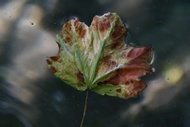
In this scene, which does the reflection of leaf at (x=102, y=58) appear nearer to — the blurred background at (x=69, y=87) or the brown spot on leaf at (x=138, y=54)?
the brown spot on leaf at (x=138, y=54)

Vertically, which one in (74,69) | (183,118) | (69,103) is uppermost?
(74,69)

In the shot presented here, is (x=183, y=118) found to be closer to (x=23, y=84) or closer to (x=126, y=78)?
(x=126, y=78)

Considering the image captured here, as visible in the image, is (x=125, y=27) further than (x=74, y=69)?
Yes

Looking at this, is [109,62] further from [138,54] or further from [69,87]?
[69,87]

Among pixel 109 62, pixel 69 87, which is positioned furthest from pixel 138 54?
pixel 69 87

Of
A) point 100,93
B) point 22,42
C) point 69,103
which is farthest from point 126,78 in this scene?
point 22,42

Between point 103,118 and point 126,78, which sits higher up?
point 126,78

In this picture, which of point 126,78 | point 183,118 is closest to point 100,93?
point 126,78
